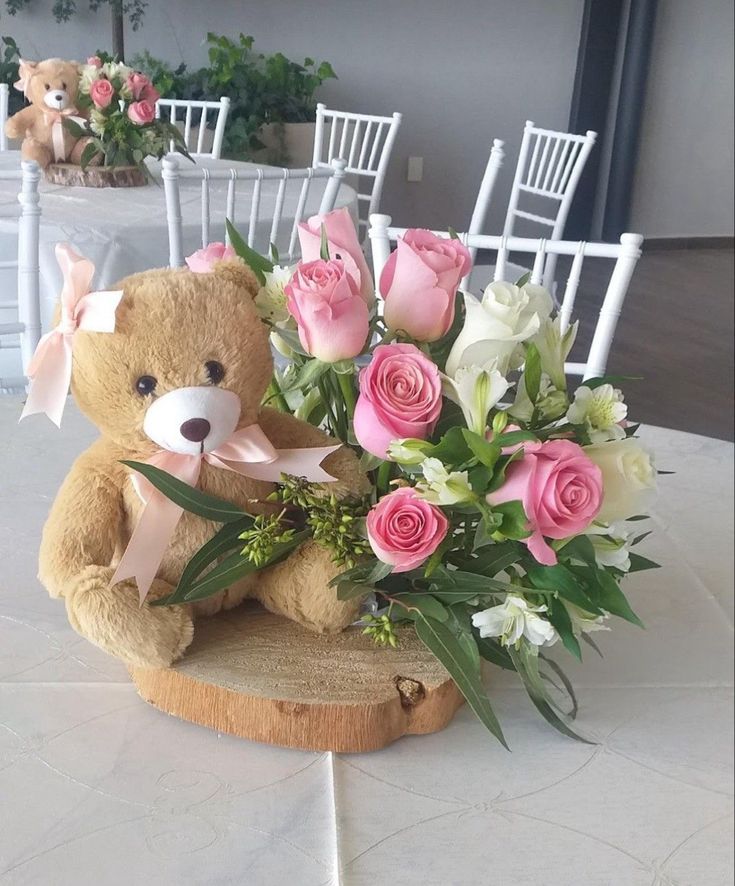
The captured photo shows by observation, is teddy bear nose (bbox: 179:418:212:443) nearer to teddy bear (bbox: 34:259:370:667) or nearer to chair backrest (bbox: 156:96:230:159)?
teddy bear (bbox: 34:259:370:667)

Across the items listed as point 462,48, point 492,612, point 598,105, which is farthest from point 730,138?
point 492,612

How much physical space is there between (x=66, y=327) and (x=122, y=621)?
0.38 ft

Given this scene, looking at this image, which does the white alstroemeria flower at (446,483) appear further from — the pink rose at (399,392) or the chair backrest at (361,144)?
the chair backrest at (361,144)

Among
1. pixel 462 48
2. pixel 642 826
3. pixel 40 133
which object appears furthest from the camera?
pixel 40 133

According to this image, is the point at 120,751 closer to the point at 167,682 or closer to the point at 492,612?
the point at 167,682

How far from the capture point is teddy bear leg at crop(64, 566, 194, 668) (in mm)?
344

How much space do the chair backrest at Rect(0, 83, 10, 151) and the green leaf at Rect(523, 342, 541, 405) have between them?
47 centimetres

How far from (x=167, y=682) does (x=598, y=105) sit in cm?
51

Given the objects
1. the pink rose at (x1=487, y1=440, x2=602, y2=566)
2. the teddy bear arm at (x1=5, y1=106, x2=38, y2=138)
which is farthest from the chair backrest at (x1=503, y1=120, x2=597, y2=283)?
the teddy bear arm at (x1=5, y1=106, x2=38, y2=138)

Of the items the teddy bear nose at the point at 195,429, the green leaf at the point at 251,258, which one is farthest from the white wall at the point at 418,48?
the teddy bear nose at the point at 195,429

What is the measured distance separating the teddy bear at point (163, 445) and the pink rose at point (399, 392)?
6 cm

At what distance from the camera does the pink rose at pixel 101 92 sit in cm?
67

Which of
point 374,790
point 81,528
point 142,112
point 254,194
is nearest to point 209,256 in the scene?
point 81,528

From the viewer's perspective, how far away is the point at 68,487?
366 mm
